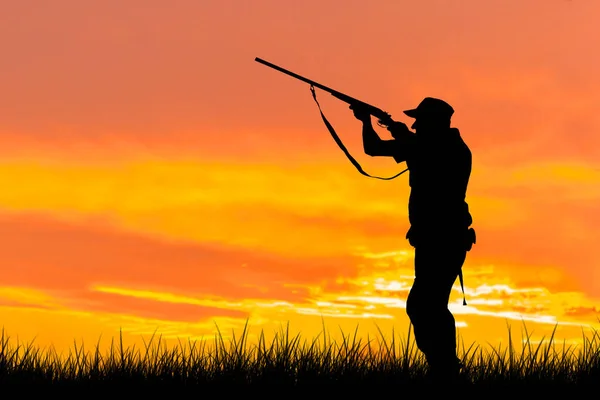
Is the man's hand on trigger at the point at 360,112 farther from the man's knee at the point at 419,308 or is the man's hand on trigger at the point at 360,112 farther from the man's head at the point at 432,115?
the man's knee at the point at 419,308

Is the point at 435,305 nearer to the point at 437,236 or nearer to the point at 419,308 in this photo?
the point at 419,308

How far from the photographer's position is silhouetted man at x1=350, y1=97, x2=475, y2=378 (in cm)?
989

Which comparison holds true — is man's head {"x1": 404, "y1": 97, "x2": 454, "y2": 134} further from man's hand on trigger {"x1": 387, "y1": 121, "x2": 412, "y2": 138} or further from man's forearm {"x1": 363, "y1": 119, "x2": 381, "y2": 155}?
man's hand on trigger {"x1": 387, "y1": 121, "x2": 412, "y2": 138}

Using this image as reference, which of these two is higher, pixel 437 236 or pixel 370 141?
pixel 370 141

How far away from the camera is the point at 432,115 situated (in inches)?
406

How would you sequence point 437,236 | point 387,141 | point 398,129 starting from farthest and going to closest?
point 398,129, point 387,141, point 437,236

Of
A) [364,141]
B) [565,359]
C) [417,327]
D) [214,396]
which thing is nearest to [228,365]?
[214,396]

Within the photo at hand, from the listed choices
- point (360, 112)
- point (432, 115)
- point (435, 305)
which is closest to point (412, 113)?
point (432, 115)

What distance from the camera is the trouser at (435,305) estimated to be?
9875mm

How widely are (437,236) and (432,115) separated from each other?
1.31 metres

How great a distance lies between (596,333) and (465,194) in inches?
101

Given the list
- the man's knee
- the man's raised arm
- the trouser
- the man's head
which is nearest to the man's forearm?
the man's raised arm

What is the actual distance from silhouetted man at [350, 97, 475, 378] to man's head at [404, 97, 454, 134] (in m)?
0.09

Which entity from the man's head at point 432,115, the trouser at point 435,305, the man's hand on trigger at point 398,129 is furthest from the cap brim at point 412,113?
the trouser at point 435,305
